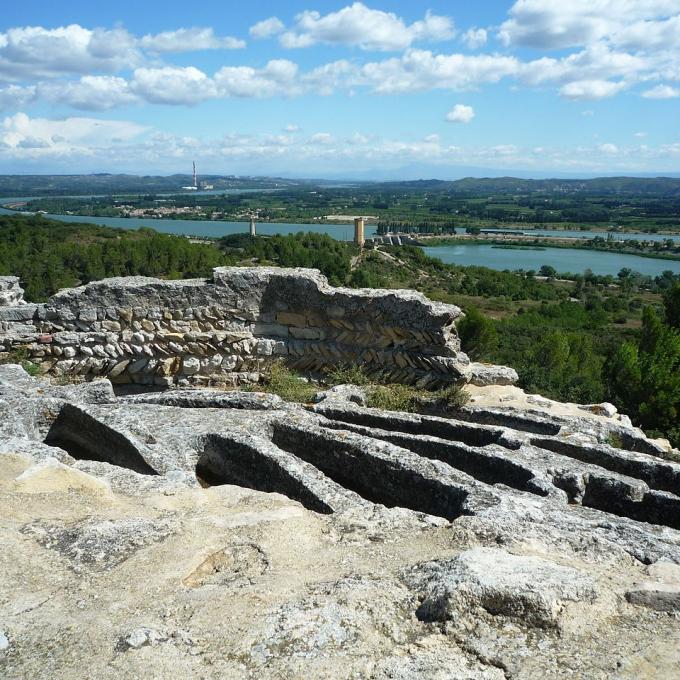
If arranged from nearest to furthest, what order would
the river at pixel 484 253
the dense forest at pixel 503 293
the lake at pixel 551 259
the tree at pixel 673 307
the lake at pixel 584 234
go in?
the dense forest at pixel 503 293, the tree at pixel 673 307, the lake at pixel 551 259, the river at pixel 484 253, the lake at pixel 584 234

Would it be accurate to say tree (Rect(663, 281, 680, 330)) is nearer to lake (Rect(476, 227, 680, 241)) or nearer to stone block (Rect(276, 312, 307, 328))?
stone block (Rect(276, 312, 307, 328))

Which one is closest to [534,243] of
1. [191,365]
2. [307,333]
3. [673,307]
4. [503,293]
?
[503,293]

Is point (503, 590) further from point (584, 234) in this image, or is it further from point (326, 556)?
point (584, 234)

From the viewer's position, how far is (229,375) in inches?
374

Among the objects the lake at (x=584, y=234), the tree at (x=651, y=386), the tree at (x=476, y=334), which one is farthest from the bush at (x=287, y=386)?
the lake at (x=584, y=234)

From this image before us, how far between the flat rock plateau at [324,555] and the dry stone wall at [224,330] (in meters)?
3.00

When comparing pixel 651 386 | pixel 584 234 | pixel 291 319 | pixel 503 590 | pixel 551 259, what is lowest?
pixel 651 386

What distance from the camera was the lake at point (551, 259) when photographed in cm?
8438

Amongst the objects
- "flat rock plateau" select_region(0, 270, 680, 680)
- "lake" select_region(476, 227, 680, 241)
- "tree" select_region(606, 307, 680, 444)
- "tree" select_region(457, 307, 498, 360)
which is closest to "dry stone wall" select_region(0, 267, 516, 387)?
"flat rock plateau" select_region(0, 270, 680, 680)

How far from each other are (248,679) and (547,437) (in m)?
4.34

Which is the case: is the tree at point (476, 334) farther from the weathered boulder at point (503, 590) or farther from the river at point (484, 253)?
the river at point (484, 253)

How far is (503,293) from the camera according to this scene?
57031mm

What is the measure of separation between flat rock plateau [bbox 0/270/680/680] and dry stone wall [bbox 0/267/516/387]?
9.83 feet

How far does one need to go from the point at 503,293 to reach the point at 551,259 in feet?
142
